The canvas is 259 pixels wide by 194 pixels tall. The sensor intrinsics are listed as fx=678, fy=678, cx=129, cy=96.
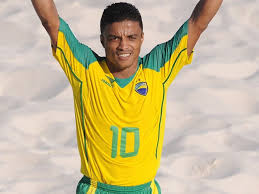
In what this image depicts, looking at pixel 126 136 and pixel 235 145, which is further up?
pixel 126 136

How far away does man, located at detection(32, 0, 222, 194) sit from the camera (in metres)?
3.09

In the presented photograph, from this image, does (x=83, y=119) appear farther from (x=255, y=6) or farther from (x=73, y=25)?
(x=255, y=6)

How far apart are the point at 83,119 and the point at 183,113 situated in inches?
128

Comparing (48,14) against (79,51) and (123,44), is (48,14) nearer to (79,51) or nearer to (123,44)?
(79,51)

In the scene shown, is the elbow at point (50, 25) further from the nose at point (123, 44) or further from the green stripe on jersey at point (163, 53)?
the green stripe on jersey at point (163, 53)

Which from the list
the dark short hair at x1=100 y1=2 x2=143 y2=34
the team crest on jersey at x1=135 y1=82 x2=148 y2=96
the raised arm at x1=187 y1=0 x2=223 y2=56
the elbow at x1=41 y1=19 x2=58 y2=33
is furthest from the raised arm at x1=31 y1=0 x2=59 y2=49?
the raised arm at x1=187 y1=0 x2=223 y2=56

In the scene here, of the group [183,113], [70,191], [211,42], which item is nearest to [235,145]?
[183,113]

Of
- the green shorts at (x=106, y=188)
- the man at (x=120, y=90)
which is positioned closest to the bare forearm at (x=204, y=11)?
the man at (x=120, y=90)

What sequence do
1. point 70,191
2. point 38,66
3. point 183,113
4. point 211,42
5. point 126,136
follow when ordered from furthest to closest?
point 211,42
point 38,66
point 183,113
point 70,191
point 126,136

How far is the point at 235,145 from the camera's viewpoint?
5.80 meters

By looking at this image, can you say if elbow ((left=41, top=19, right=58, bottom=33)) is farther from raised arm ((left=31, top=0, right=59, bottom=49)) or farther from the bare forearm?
the bare forearm

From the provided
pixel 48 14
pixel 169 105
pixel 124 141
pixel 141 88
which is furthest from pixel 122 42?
pixel 169 105

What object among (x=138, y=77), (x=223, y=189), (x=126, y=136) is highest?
(x=138, y=77)

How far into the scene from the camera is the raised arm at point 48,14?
118 inches
